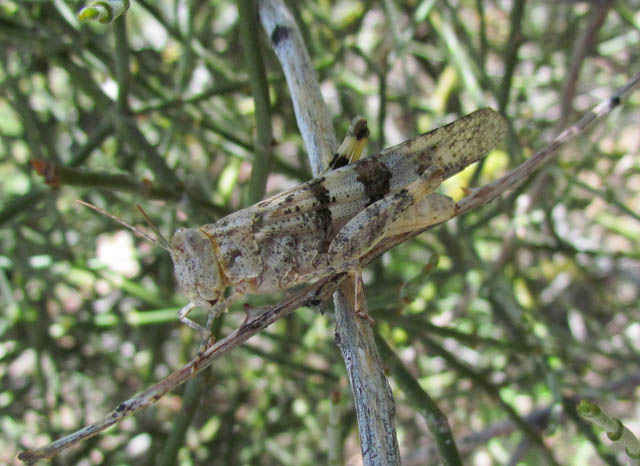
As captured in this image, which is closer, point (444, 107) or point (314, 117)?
point (314, 117)

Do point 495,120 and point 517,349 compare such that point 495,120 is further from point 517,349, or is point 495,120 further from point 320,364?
point 320,364

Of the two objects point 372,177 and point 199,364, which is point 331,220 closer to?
point 372,177

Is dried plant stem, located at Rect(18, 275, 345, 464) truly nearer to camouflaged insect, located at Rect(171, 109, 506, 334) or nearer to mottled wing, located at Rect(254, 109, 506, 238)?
camouflaged insect, located at Rect(171, 109, 506, 334)

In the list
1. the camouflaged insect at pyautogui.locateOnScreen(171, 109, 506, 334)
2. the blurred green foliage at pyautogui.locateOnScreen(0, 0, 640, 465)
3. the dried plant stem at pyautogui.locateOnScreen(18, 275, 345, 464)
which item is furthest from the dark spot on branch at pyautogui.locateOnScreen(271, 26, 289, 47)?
the dried plant stem at pyautogui.locateOnScreen(18, 275, 345, 464)

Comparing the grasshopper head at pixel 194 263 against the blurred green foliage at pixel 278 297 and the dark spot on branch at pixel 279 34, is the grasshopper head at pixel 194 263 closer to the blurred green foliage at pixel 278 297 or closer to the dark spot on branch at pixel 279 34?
the blurred green foliage at pixel 278 297

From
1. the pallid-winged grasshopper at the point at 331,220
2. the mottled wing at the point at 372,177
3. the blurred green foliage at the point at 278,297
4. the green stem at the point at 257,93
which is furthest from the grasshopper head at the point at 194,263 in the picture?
the blurred green foliage at the point at 278,297

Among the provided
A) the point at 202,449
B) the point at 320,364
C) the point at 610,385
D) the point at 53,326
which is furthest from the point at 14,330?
the point at 610,385
